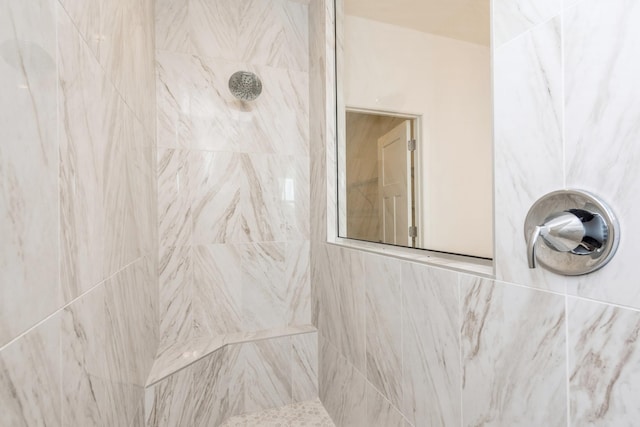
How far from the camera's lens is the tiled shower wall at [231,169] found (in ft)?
5.58

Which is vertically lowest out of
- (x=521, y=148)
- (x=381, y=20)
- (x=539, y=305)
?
(x=539, y=305)

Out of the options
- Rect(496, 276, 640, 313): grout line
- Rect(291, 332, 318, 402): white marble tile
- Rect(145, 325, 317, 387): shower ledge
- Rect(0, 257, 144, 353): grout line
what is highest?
Rect(496, 276, 640, 313): grout line

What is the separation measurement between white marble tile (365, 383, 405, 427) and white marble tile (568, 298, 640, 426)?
0.65m

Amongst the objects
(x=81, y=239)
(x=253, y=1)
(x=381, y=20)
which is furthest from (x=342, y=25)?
(x=81, y=239)

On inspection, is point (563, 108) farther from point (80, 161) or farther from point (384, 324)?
point (80, 161)

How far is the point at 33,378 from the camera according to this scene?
439 mm

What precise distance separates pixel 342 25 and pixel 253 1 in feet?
2.18

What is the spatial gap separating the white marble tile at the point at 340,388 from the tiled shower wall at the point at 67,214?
0.90m

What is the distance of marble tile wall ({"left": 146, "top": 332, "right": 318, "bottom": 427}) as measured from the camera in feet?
4.51

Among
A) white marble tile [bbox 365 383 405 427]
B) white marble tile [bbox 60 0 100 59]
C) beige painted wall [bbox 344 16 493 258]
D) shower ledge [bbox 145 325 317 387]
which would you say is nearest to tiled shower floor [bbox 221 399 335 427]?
shower ledge [bbox 145 325 317 387]

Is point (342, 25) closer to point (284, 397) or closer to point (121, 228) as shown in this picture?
point (121, 228)

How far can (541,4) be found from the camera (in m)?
0.57

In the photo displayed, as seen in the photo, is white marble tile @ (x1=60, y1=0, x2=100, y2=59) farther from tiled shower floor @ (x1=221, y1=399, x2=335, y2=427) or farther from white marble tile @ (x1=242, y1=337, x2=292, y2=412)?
tiled shower floor @ (x1=221, y1=399, x2=335, y2=427)

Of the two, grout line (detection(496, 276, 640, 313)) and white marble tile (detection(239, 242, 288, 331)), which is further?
white marble tile (detection(239, 242, 288, 331))
